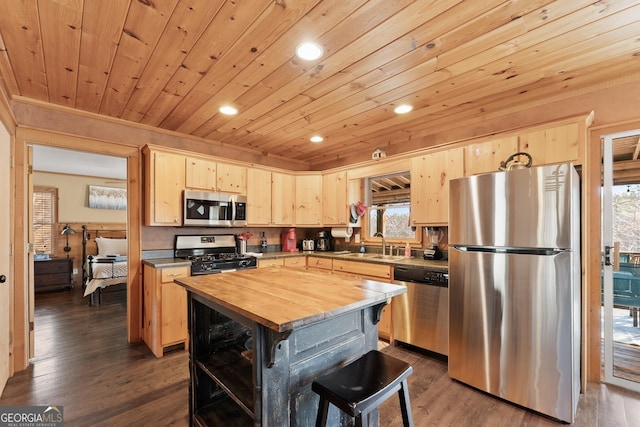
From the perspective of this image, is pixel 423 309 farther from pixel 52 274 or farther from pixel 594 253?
pixel 52 274

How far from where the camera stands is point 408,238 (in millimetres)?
3691

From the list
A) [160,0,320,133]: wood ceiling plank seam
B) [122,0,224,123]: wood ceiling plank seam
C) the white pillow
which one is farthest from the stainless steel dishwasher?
→ the white pillow

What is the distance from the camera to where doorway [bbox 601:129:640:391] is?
2367 mm

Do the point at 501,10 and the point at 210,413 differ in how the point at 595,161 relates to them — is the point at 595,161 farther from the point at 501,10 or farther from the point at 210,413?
the point at 210,413

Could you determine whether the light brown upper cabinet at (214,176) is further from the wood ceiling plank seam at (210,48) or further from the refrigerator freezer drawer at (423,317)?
the refrigerator freezer drawer at (423,317)

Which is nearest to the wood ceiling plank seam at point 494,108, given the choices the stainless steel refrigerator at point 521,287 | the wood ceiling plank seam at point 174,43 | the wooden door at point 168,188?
the stainless steel refrigerator at point 521,287

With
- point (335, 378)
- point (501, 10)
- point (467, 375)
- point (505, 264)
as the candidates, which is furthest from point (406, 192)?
point (335, 378)

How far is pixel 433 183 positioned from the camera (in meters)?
3.10

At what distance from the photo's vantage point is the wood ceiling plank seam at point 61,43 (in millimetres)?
1506

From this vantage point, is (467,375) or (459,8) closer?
(459,8)

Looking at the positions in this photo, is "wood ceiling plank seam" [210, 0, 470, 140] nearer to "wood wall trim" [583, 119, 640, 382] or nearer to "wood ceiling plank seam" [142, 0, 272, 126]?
"wood ceiling plank seam" [142, 0, 272, 126]

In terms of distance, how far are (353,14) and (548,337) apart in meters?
2.42

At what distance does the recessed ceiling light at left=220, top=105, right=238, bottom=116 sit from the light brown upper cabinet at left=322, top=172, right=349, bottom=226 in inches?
70.1

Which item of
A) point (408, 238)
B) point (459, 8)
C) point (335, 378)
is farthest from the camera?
point (408, 238)
